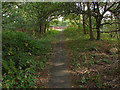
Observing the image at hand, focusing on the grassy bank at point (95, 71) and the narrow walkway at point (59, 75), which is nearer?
the grassy bank at point (95, 71)

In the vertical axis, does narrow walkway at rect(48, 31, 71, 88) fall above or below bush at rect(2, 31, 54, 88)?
below

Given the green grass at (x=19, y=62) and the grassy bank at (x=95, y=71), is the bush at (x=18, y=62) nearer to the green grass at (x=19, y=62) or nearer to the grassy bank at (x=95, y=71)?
the green grass at (x=19, y=62)

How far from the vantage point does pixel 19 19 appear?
7121 mm

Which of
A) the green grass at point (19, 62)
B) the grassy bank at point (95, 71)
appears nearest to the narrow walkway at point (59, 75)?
the grassy bank at point (95, 71)

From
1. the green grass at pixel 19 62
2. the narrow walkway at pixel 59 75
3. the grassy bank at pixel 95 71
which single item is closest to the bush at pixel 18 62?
the green grass at pixel 19 62

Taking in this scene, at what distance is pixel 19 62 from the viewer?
21.5 ft

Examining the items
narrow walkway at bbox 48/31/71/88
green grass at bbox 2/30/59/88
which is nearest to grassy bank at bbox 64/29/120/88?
narrow walkway at bbox 48/31/71/88

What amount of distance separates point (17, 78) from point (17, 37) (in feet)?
12.9

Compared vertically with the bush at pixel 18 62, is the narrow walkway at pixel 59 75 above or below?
below

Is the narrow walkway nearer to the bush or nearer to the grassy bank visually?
the grassy bank

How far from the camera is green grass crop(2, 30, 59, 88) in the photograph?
5234 millimetres

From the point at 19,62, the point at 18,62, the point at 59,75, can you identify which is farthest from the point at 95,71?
the point at 18,62

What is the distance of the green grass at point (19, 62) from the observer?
523 cm

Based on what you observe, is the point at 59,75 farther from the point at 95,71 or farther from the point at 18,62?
the point at 18,62
